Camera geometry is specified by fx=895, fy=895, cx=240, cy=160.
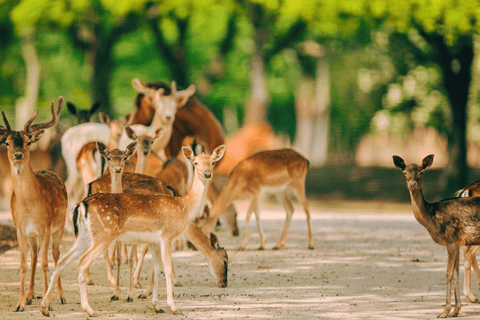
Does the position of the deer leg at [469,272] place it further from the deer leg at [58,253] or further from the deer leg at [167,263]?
the deer leg at [58,253]

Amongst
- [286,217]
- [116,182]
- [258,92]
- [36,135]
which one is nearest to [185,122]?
[286,217]

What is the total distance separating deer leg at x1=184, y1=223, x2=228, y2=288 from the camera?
9.97 metres

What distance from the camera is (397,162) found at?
9.12 m

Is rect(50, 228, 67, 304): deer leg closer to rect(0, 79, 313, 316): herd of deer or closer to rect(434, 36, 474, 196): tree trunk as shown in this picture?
rect(0, 79, 313, 316): herd of deer

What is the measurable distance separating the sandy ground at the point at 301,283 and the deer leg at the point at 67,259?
15 cm

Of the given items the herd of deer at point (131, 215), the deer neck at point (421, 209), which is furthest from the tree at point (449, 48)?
the deer neck at point (421, 209)

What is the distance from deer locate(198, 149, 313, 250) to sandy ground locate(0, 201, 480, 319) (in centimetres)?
66

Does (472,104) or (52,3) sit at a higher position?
(52,3)

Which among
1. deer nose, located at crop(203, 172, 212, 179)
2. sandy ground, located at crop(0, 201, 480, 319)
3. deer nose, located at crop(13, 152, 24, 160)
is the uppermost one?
deer nose, located at crop(13, 152, 24, 160)

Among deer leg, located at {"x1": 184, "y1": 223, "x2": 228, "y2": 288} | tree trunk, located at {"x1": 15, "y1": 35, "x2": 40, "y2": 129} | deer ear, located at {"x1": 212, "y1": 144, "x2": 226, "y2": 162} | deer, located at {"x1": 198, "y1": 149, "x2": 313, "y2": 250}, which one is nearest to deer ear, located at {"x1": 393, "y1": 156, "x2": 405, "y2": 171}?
deer ear, located at {"x1": 212, "y1": 144, "x2": 226, "y2": 162}

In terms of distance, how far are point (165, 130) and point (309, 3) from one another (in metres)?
7.84

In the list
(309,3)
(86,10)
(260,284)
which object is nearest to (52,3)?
(86,10)

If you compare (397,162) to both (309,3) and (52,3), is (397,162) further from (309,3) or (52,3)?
(52,3)

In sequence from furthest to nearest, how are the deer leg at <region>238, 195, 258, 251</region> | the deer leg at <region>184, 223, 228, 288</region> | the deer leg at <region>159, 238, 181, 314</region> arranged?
the deer leg at <region>238, 195, 258, 251</region> → the deer leg at <region>184, 223, 228, 288</region> → the deer leg at <region>159, 238, 181, 314</region>
